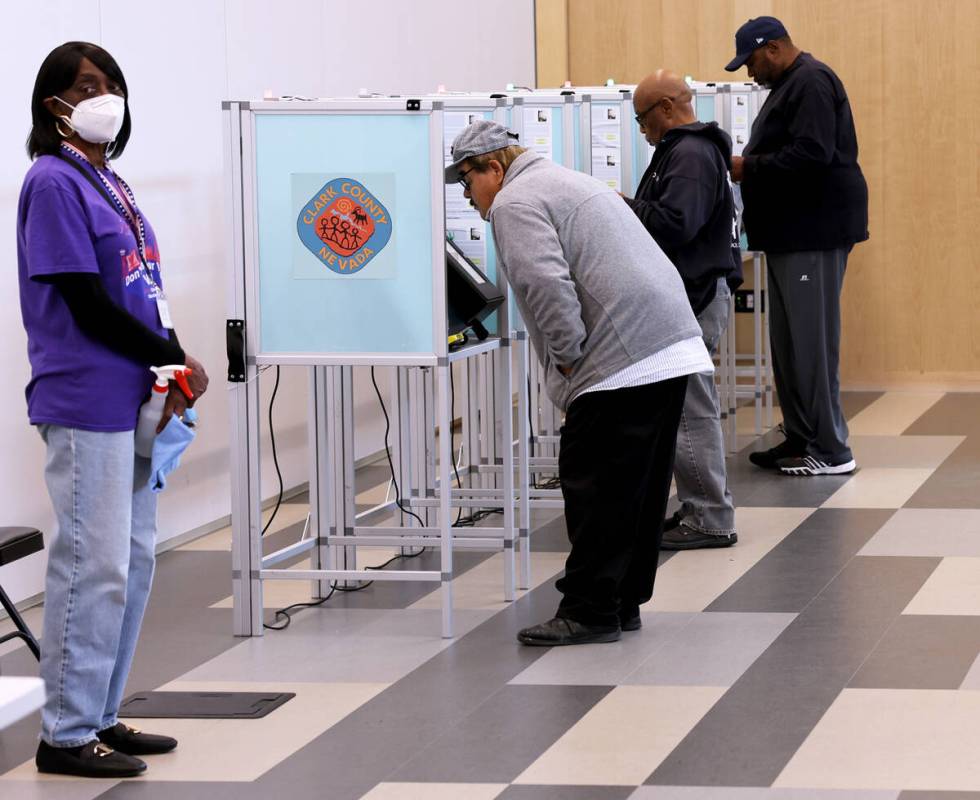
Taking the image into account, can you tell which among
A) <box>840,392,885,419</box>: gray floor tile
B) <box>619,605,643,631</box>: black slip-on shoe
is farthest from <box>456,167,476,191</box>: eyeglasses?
<box>840,392,885,419</box>: gray floor tile

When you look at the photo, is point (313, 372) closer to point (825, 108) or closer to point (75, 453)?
point (75, 453)

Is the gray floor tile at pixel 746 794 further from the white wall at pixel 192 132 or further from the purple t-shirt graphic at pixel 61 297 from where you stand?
the white wall at pixel 192 132

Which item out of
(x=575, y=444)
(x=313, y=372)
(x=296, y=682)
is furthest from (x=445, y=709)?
(x=313, y=372)

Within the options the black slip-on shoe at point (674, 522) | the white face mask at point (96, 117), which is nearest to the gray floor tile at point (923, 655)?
the black slip-on shoe at point (674, 522)

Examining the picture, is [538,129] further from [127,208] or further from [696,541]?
[127,208]

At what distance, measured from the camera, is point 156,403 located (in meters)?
3.59

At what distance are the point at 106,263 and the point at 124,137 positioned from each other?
338mm

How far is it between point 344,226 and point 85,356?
1.41m

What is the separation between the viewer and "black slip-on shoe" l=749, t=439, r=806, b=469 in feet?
23.8

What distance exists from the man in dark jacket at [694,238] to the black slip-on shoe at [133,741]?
2326 mm

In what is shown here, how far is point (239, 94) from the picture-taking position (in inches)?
264

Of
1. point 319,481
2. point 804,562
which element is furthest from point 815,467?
point 319,481

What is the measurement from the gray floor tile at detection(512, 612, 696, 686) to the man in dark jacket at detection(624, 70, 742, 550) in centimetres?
105

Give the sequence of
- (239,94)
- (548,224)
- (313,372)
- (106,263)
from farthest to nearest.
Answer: (239,94)
(313,372)
(548,224)
(106,263)
